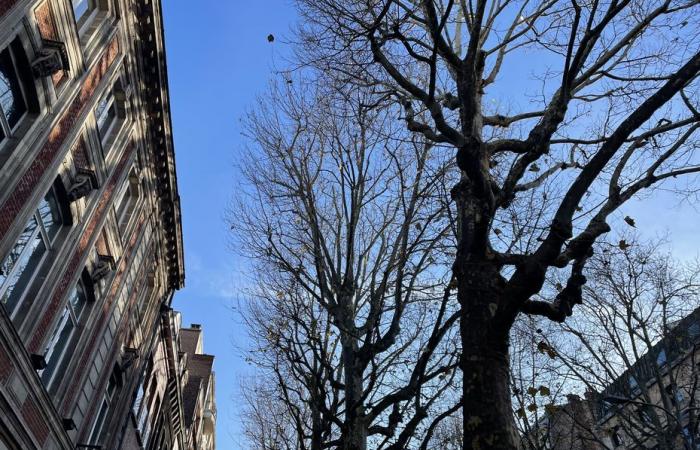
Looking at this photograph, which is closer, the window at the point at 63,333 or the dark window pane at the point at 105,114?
the window at the point at 63,333

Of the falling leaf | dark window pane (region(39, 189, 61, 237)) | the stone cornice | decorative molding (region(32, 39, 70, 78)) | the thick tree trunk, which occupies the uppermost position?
the stone cornice


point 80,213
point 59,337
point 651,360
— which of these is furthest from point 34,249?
point 651,360

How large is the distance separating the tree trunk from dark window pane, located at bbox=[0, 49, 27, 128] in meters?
8.04

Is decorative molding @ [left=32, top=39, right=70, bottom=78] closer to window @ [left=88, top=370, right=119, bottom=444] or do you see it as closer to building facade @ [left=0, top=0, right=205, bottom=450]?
building facade @ [left=0, top=0, right=205, bottom=450]

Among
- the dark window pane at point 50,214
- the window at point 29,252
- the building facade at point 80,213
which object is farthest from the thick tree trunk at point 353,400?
the dark window pane at point 50,214

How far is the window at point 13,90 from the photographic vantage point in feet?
29.3

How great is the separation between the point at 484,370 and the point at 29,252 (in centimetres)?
878

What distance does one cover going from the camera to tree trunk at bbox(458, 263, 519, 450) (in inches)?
168

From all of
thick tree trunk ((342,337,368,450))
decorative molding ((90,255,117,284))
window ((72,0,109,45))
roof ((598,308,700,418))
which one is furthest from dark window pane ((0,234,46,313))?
roof ((598,308,700,418))

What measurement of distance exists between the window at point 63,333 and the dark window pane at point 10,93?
12.6 feet

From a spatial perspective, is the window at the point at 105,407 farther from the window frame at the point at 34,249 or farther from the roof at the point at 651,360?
the roof at the point at 651,360

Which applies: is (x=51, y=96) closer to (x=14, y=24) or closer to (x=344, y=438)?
(x=14, y=24)

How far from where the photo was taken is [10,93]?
9.22m

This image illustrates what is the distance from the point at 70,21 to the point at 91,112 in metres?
1.96
